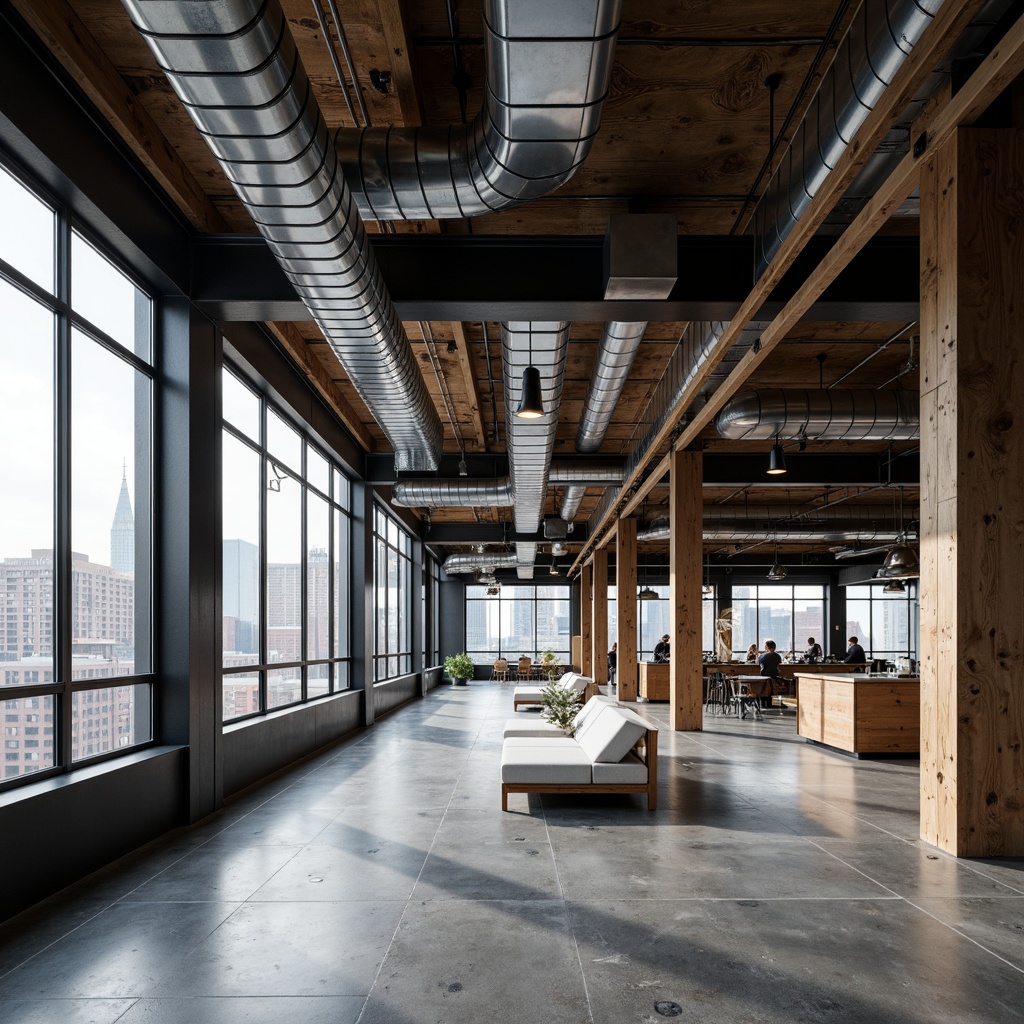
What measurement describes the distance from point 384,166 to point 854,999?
13.7 ft

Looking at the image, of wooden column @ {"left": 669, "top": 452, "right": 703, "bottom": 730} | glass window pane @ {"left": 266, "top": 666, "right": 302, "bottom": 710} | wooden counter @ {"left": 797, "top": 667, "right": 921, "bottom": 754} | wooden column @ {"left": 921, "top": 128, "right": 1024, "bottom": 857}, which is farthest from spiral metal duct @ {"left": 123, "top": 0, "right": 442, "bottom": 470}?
wooden counter @ {"left": 797, "top": 667, "right": 921, "bottom": 754}

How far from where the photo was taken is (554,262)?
5.94m

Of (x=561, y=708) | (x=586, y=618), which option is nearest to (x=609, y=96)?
(x=561, y=708)

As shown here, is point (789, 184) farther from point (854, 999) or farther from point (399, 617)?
point (399, 617)

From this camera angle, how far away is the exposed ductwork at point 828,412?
8.34m

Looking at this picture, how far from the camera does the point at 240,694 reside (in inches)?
297

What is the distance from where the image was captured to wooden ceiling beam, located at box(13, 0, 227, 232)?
387cm

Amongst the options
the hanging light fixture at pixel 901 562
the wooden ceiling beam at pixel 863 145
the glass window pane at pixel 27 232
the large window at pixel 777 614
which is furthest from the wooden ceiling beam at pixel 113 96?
the large window at pixel 777 614

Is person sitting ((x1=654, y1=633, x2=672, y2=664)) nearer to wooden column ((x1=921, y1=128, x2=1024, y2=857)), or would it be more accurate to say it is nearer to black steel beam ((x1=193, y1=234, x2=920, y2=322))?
black steel beam ((x1=193, y1=234, x2=920, y2=322))

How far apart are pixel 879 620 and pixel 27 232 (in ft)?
89.7

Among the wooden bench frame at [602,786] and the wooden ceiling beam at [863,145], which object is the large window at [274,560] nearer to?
the wooden bench frame at [602,786]

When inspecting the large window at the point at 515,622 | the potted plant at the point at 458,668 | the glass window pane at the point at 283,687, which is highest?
the glass window pane at the point at 283,687

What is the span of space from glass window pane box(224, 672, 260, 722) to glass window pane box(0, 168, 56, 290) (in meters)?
3.71

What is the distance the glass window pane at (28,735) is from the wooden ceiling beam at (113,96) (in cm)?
310
